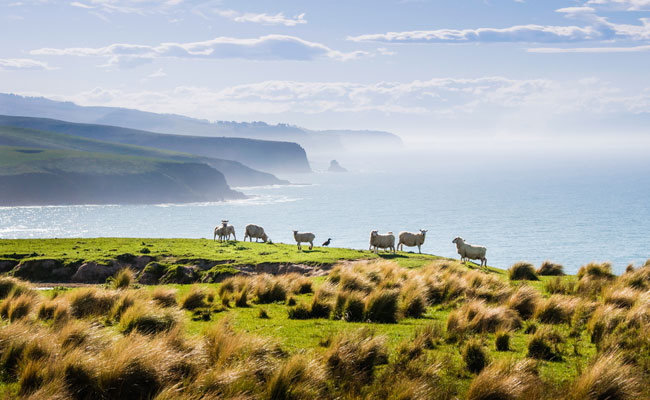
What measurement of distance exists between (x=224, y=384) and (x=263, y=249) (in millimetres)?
30981

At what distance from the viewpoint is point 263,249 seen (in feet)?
126

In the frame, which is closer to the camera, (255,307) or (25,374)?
(25,374)

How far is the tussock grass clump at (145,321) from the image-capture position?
10.7 metres

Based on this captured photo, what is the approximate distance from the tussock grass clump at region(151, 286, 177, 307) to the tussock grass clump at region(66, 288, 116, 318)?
116 centimetres

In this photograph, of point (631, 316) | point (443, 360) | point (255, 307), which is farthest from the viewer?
point (255, 307)

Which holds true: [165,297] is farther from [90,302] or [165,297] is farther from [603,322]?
[603,322]

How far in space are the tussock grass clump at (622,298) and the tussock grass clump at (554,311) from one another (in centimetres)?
164

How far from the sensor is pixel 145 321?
10875 mm

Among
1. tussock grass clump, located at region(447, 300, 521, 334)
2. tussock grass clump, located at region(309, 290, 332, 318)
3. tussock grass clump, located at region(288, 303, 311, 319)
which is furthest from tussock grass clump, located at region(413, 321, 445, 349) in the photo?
tussock grass clump, located at region(288, 303, 311, 319)

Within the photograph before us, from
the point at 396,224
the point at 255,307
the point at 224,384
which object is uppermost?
the point at 224,384

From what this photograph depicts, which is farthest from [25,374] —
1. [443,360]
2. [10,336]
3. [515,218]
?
[515,218]

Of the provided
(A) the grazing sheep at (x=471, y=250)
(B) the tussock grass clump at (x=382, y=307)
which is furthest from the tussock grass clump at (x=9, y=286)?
(A) the grazing sheep at (x=471, y=250)

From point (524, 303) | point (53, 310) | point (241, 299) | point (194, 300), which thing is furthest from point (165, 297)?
point (524, 303)

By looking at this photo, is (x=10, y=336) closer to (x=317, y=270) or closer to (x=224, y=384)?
(x=224, y=384)
